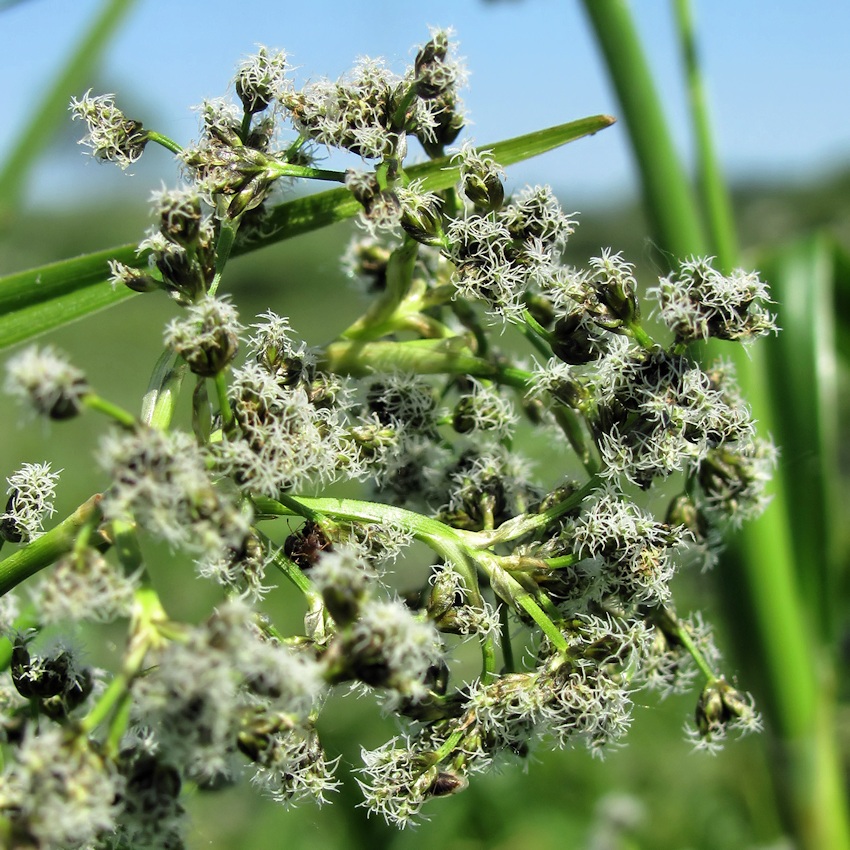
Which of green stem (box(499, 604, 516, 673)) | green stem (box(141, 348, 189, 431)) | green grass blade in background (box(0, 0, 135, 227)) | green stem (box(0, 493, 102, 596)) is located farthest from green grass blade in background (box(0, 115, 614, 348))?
green stem (box(499, 604, 516, 673))

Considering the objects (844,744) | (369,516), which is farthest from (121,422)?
(844,744)

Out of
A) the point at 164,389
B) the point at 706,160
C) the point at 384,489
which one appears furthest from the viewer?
the point at 706,160

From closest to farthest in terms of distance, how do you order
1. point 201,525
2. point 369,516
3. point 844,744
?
point 201,525 → point 369,516 → point 844,744

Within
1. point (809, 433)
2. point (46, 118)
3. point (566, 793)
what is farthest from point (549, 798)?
point (46, 118)

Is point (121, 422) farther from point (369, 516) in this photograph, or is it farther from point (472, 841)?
point (472, 841)

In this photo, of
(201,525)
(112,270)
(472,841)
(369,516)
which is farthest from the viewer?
(472,841)

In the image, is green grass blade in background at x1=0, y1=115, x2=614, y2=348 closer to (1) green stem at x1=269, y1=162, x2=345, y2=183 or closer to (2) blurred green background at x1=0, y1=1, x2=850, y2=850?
(1) green stem at x1=269, y1=162, x2=345, y2=183

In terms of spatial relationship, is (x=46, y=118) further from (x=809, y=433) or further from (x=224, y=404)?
(x=809, y=433)
